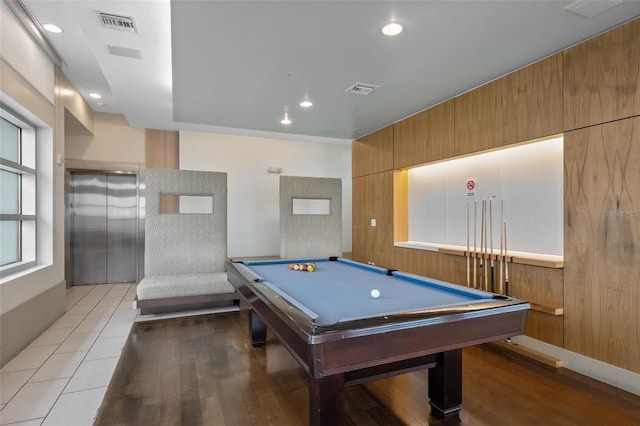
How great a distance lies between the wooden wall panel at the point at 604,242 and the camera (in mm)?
2438

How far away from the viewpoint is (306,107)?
4.31m

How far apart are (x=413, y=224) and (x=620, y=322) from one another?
2716mm

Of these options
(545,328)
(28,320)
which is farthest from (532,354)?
(28,320)

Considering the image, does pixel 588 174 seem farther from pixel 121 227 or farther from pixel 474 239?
pixel 121 227

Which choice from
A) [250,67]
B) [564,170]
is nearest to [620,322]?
[564,170]

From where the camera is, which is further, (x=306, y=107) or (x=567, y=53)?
(x=306, y=107)

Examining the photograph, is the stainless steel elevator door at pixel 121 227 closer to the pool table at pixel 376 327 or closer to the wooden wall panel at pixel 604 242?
the pool table at pixel 376 327

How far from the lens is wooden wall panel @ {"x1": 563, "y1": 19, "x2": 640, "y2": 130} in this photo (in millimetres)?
2420

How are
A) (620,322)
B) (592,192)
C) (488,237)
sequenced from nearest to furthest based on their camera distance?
1. (620,322)
2. (592,192)
3. (488,237)

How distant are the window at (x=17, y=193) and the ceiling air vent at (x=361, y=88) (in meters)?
3.32

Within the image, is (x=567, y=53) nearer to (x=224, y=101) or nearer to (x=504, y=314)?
(x=504, y=314)

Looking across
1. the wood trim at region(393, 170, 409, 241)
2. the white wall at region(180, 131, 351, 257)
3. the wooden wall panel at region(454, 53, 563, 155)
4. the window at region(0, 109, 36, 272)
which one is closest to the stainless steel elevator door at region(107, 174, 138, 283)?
the white wall at region(180, 131, 351, 257)

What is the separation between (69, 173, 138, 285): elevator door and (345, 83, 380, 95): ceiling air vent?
15.2ft

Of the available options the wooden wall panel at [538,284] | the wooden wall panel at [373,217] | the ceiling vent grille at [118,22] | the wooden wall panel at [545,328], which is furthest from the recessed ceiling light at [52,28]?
the wooden wall panel at [545,328]
